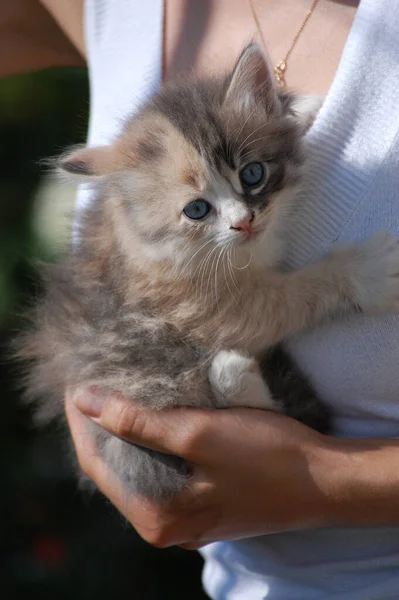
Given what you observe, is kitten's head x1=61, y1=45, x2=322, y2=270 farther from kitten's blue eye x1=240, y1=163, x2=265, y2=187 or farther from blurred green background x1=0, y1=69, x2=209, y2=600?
blurred green background x1=0, y1=69, x2=209, y2=600

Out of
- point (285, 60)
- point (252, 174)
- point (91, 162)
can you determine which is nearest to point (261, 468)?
point (252, 174)

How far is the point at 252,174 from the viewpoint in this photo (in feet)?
3.84

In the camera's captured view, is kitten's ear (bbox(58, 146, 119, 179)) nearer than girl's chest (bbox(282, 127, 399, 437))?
No

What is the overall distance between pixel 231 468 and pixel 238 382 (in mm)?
130

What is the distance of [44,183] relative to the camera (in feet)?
6.99

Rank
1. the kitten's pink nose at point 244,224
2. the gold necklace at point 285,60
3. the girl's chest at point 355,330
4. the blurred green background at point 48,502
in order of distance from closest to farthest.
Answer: the girl's chest at point 355,330
the kitten's pink nose at point 244,224
the gold necklace at point 285,60
the blurred green background at point 48,502

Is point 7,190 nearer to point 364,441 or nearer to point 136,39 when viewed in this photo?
point 136,39

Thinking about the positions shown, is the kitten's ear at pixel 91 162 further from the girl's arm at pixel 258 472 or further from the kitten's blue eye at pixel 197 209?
the girl's arm at pixel 258 472

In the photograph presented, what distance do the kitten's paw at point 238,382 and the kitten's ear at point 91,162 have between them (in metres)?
0.35

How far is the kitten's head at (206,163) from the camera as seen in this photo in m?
1.16

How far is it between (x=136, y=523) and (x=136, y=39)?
83cm

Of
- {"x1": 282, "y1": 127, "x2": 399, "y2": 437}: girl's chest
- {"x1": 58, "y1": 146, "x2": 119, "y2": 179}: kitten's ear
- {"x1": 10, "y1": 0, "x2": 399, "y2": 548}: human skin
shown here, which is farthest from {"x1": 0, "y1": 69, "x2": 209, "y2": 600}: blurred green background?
{"x1": 282, "y1": 127, "x2": 399, "y2": 437}: girl's chest

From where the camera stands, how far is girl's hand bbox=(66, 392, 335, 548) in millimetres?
1079

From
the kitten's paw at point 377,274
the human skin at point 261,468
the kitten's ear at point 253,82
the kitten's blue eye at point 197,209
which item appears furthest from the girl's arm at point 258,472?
the kitten's ear at point 253,82
